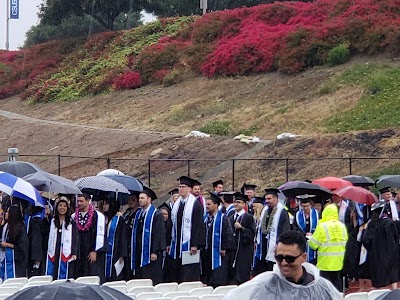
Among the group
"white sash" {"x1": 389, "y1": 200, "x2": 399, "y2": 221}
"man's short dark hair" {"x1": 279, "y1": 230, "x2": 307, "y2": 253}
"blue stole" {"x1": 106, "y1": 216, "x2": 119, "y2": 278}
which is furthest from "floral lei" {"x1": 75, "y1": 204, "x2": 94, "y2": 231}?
"man's short dark hair" {"x1": 279, "y1": 230, "x2": 307, "y2": 253}

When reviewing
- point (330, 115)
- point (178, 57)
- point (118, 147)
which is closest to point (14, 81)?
point (178, 57)

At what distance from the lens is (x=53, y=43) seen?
50.2 metres

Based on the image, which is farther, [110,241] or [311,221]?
[311,221]

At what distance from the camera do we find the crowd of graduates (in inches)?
470

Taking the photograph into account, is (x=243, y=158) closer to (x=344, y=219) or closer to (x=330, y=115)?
(x=330, y=115)

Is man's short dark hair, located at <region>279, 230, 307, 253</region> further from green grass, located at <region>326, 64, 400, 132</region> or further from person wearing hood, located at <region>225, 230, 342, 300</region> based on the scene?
green grass, located at <region>326, 64, 400, 132</region>

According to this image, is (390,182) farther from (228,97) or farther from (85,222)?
(228,97)

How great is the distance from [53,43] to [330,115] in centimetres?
2334

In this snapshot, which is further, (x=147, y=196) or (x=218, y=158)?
(x=218, y=158)

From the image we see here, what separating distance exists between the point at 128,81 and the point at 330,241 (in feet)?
95.9

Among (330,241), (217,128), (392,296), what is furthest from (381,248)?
(217,128)

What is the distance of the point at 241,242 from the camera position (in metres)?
13.6

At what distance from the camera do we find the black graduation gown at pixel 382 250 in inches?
531

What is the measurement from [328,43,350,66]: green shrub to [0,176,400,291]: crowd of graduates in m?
19.8
